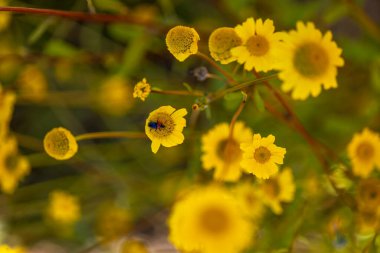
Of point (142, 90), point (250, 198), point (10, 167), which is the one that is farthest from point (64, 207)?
point (142, 90)

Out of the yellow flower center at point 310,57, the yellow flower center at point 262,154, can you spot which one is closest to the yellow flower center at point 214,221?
the yellow flower center at point 262,154

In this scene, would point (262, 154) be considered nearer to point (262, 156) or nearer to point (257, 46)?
point (262, 156)

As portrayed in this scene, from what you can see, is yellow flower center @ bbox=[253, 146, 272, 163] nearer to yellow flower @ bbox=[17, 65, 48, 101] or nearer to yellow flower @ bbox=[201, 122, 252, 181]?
yellow flower @ bbox=[201, 122, 252, 181]

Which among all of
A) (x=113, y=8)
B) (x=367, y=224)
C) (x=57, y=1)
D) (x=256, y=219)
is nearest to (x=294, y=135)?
(x=256, y=219)

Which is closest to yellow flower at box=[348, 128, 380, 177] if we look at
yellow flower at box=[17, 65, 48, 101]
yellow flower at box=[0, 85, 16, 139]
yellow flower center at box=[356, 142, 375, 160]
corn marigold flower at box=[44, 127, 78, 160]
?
yellow flower center at box=[356, 142, 375, 160]

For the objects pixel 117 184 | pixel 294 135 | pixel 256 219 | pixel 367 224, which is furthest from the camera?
pixel 117 184

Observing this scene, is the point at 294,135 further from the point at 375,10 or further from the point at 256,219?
the point at 375,10
